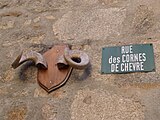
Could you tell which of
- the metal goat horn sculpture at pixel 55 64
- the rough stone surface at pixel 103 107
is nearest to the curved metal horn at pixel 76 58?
the metal goat horn sculpture at pixel 55 64

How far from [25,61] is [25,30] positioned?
283mm

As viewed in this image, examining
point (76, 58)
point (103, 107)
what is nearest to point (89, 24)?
point (76, 58)

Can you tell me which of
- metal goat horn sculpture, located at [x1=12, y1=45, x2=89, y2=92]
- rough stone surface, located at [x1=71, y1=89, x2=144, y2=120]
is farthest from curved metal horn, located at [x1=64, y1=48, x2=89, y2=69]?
rough stone surface, located at [x1=71, y1=89, x2=144, y2=120]

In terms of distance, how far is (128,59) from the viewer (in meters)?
A: 1.34

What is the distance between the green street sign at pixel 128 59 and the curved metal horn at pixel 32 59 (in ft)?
0.88

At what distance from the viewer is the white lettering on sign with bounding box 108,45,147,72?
4.27 feet

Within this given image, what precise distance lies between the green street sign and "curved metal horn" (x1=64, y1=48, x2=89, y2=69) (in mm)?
89

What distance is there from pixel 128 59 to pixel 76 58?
0.23m

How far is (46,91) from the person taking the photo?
1.33 metres

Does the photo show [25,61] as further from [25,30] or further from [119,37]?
A: [119,37]

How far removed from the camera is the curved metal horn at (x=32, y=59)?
1377 millimetres

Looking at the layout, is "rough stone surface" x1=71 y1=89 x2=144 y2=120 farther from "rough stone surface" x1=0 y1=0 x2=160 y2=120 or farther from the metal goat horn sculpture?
the metal goat horn sculpture

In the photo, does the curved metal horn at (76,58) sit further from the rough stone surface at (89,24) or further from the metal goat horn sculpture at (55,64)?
the rough stone surface at (89,24)

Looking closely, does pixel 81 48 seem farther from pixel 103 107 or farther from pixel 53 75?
pixel 103 107
